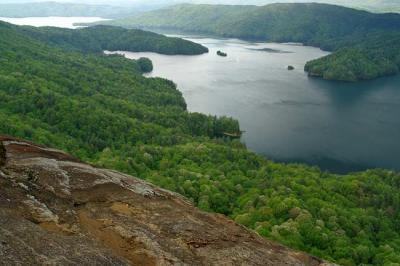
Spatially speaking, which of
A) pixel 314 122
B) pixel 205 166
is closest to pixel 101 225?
pixel 205 166

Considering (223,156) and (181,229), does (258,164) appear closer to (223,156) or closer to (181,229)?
(223,156)

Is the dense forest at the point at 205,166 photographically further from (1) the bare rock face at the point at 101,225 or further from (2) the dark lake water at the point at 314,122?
(1) the bare rock face at the point at 101,225

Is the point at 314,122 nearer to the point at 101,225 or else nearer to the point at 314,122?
the point at 314,122

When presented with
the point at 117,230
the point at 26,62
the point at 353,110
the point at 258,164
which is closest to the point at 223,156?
the point at 258,164

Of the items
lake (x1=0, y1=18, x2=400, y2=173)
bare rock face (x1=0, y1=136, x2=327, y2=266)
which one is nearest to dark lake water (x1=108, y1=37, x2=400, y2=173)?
lake (x1=0, y1=18, x2=400, y2=173)

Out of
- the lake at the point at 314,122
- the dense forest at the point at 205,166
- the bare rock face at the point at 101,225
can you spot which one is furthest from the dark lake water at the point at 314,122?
the bare rock face at the point at 101,225

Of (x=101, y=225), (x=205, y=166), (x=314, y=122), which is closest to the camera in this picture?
Result: (x=101, y=225)
